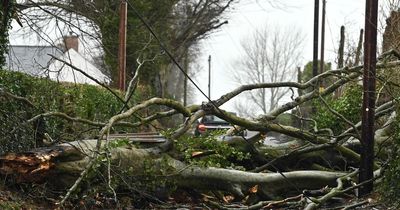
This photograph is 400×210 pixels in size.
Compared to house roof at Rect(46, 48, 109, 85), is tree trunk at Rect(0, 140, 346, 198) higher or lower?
lower

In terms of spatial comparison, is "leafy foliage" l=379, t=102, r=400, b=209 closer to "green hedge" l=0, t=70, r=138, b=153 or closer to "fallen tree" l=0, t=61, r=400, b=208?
"fallen tree" l=0, t=61, r=400, b=208

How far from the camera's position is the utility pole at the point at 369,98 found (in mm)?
8945

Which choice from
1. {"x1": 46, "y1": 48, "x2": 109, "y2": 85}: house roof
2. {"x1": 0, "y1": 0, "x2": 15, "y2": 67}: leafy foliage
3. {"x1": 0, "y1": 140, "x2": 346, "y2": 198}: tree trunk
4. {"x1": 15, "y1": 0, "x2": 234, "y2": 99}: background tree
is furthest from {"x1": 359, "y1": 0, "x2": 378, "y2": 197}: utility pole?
{"x1": 15, "y1": 0, "x2": 234, "y2": 99}: background tree

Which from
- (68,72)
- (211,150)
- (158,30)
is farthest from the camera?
(158,30)

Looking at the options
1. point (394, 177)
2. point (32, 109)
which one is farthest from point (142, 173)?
point (394, 177)

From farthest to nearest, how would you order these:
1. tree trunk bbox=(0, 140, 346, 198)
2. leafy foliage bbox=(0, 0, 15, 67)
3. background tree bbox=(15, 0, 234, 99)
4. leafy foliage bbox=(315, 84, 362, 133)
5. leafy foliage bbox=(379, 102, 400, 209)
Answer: background tree bbox=(15, 0, 234, 99) < leafy foliage bbox=(315, 84, 362, 133) < leafy foliage bbox=(0, 0, 15, 67) < leafy foliage bbox=(379, 102, 400, 209) < tree trunk bbox=(0, 140, 346, 198)

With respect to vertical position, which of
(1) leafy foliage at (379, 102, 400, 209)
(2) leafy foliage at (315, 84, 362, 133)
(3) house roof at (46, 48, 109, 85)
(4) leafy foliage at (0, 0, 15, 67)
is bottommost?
(1) leafy foliage at (379, 102, 400, 209)

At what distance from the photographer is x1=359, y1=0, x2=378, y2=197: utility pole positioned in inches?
352

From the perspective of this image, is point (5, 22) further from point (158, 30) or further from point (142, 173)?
point (158, 30)

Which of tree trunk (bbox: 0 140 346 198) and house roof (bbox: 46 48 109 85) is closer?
tree trunk (bbox: 0 140 346 198)

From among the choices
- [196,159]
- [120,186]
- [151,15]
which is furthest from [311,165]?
[151,15]

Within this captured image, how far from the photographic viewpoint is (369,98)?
9094mm

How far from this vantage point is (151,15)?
29.5 m

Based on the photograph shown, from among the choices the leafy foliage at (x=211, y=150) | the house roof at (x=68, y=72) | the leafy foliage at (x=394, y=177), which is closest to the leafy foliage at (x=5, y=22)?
the house roof at (x=68, y=72)
